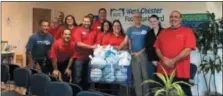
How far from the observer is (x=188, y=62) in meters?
3.78

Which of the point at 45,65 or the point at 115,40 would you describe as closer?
the point at 115,40

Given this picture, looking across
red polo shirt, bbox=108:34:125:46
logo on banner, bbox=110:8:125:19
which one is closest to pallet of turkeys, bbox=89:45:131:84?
red polo shirt, bbox=108:34:125:46

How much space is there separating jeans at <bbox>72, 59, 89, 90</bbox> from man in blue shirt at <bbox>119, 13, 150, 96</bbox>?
63 centimetres

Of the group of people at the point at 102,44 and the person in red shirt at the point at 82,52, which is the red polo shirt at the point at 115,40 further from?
the person in red shirt at the point at 82,52

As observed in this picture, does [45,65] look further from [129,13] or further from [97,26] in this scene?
[129,13]

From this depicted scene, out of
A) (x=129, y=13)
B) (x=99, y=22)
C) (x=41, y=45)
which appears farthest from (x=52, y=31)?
(x=129, y=13)

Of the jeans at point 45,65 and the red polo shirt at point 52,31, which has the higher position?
the red polo shirt at point 52,31

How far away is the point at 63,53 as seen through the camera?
4.59m

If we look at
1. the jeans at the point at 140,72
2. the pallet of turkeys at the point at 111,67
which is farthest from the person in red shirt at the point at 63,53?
the jeans at the point at 140,72

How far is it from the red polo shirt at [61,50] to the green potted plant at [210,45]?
1.77m

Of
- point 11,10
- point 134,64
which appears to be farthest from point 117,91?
point 11,10

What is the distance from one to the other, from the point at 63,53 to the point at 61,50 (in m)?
0.05

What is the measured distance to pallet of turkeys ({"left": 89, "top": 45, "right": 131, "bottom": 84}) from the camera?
12.5 ft

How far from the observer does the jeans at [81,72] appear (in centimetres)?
451
